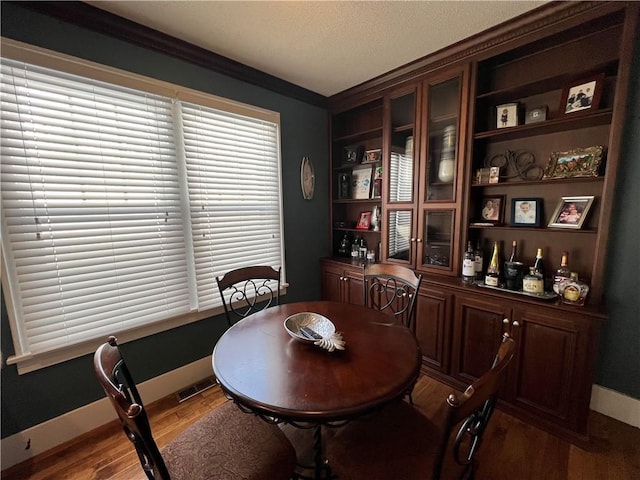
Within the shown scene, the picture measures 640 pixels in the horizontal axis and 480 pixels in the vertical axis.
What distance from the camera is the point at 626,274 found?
1.69m

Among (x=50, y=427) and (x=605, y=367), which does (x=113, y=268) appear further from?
(x=605, y=367)

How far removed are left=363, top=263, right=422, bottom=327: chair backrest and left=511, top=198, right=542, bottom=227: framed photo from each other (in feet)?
2.78

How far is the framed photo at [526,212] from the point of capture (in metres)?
1.92

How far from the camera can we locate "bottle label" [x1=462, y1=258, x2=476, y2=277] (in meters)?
2.02

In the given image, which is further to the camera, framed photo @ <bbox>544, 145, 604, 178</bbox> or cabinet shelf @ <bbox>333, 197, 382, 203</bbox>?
cabinet shelf @ <bbox>333, 197, 382, 203</bbox>

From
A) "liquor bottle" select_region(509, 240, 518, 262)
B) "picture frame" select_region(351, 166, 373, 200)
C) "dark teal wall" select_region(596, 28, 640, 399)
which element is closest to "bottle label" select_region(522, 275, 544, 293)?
"liquor bottle" select_region(509, 240, 518, 262)

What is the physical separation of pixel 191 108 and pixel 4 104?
0.97 m

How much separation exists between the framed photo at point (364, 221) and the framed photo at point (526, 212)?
1286 mm

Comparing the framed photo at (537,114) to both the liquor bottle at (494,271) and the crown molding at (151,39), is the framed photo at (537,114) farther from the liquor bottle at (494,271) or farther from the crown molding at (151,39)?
the crown molding at (151,39)

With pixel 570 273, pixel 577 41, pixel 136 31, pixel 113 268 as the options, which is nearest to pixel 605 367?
pixel 570 273

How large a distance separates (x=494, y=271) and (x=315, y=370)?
159 cm

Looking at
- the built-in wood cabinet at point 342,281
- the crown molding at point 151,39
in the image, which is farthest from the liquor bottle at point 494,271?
the crown molding at point 151,39

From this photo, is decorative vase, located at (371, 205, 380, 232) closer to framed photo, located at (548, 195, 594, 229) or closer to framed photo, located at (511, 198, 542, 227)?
framed photo, located at (511, 198, 542, 227)

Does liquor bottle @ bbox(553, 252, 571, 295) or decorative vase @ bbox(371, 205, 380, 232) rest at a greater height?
decorative vase @ bbox(371, 205, 380, 232)
